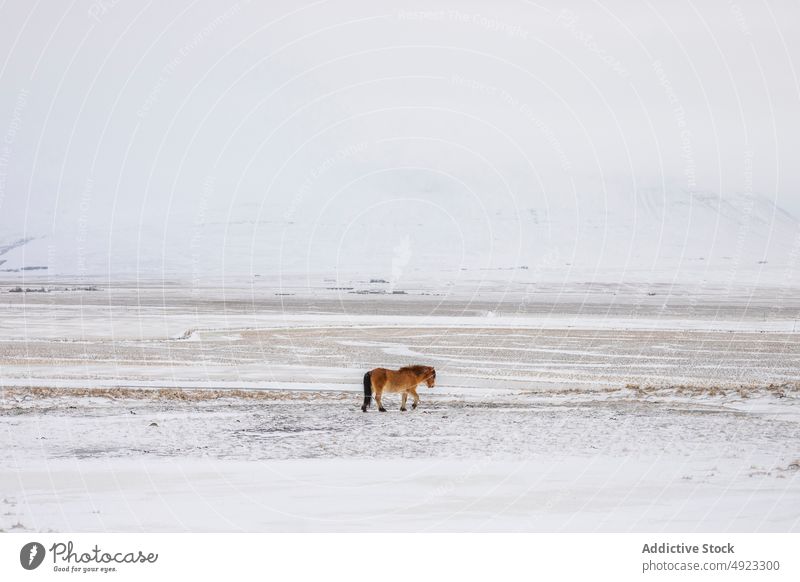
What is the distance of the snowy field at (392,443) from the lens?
36.9ft

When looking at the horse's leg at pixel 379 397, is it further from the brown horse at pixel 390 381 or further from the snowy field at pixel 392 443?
the snowy field at pixel 392 443

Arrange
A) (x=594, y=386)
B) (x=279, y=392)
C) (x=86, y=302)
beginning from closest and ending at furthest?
1. (x=279, y=392)
2. (x=594, y=386)
3. (x=86, y=302)

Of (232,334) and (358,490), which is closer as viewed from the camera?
(358,490)

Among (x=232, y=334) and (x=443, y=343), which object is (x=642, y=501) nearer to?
(x=443, y=343)

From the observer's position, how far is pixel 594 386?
2631 cm

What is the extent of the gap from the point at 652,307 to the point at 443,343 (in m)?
43.2

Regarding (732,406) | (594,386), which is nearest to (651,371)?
(594,386)
